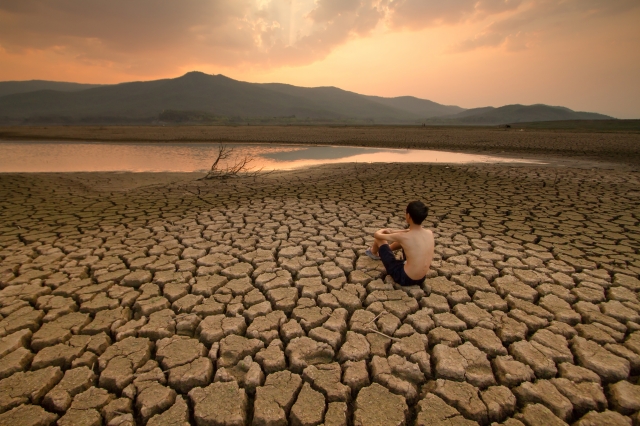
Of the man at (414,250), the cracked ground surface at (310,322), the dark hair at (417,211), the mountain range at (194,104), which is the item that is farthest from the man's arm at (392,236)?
the mountain range at (194,104)

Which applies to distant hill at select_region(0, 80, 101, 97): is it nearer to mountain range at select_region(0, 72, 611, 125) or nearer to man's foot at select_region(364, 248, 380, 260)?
mountain range at select_region(0, 72, 611, 125)

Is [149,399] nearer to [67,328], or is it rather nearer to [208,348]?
[208,348]

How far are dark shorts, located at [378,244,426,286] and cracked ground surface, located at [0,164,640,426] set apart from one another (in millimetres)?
96

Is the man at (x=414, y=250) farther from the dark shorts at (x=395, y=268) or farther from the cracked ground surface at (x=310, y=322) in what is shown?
the cracked ground surface at (x=310, y=322)

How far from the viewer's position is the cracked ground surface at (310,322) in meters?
1.56

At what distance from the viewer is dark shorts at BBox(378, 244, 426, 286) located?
2.55m

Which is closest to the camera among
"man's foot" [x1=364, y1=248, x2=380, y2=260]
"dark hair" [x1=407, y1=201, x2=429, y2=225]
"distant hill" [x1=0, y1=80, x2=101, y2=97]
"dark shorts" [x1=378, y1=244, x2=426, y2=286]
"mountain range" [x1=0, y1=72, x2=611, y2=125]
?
"dark hair" [x1=407, y1=201, x2=429, y2=225]

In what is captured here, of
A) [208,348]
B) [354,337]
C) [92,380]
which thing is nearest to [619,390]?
[354,337]

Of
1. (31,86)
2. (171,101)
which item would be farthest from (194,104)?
(31,86)

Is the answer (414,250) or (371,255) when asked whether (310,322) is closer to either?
(414,250)

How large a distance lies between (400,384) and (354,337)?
0.43 m

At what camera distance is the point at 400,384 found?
1651mm

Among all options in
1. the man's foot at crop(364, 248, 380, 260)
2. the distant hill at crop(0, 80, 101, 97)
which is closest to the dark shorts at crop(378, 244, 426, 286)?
the man's foot at crop(364, 248, 380, 260)

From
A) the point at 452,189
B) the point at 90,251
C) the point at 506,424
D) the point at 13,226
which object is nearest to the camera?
the point at 506,424
